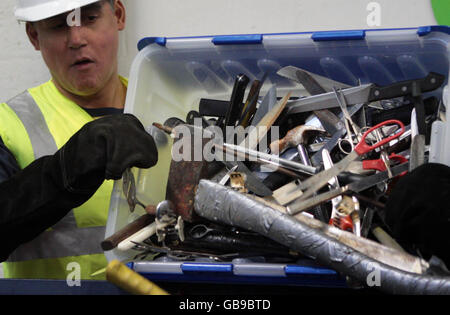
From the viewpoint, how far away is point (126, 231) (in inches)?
34.5

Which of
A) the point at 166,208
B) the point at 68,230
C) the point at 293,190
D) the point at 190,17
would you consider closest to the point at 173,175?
the point at 166,208

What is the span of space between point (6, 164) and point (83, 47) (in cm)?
27

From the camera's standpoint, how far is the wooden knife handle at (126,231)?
0.85 metres

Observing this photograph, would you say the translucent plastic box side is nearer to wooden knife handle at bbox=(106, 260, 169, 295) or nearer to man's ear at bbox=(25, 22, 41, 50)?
wooden knife handle at bbox=(106, 260, 169, 295)

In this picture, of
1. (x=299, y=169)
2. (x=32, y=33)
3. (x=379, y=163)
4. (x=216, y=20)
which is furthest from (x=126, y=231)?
(x=216, y=20)

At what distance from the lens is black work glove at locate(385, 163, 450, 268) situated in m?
0.69

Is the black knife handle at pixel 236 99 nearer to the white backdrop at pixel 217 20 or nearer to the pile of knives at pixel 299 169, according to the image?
the pile of knives at pixel 299 169

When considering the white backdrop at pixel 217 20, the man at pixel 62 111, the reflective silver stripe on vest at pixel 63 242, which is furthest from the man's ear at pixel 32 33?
the white backdrop at pixel 217 20

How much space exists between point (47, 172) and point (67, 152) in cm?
6

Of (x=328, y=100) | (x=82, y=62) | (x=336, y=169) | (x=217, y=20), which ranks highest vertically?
(x=217, y=20)

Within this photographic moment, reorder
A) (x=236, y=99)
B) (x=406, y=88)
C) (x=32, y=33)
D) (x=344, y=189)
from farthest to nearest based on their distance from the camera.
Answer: (x=32, y=33) < (x=236, y=99) < (x=406, y=88) < (x=344, y=189)

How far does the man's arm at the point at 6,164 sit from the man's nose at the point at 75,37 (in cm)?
23

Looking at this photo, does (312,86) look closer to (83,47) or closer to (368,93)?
(368,93)

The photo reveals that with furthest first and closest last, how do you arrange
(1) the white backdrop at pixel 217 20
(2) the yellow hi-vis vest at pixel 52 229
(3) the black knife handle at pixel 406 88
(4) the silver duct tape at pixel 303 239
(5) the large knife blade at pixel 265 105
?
(1) the white backdrop at pixel 217 20 → (2) the yellow hi-vis vest at pixel 52 229 → (5) the large knife blade at pixel 265 105 → (3) the black knife handle at pixel 406 88 → (4) the silver duct tape at pixel 303 239
